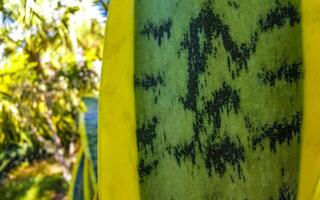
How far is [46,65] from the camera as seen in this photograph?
1.23 metres

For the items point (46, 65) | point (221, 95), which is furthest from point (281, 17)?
point (46, 65)

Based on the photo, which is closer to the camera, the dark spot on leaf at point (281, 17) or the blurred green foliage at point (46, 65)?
the dark spot on leaf at point (281, 17)

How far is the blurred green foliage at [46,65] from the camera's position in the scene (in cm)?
57

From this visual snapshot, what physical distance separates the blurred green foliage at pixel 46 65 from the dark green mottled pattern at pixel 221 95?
16cm

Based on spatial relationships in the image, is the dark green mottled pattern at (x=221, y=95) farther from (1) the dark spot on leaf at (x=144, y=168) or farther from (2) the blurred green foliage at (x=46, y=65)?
(2) the blurred green foliage at (x=46, y=65)

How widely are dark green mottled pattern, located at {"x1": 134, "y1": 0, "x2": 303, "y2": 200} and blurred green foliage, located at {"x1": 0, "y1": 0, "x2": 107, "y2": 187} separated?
0.16 meters

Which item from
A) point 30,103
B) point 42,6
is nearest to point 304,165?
point 42,6

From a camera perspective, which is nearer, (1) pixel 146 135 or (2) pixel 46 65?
(1) pixel 146 135

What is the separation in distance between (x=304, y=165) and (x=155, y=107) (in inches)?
5.0

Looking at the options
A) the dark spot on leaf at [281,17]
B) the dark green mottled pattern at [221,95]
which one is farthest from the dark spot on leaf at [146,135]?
the dark spot on leaf at [281,17]

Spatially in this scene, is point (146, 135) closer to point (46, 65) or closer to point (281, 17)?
point (281, 17)

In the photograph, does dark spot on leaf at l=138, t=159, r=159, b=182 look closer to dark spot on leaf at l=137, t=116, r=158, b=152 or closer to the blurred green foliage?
dark spot on leaf at l=137, t=116, r=158, b=152

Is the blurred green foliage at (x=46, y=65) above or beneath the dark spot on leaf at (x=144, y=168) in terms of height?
above

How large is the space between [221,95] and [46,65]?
0.87 m
